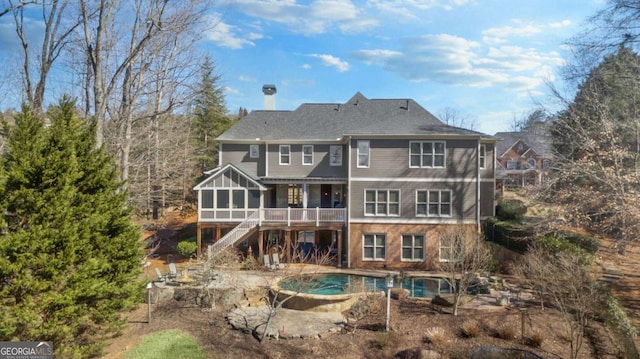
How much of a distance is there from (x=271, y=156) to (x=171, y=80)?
805cm

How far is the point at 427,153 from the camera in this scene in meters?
20.3

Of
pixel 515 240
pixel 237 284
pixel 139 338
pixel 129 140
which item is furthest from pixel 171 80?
pixel 515 240

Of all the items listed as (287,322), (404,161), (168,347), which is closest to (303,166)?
(404,161)

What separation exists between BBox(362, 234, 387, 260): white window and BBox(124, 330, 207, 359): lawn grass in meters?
11.8

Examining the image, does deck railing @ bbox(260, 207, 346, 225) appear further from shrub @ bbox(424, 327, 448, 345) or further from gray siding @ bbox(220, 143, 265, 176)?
shrub @ bbox(424, 327, 448, 345)

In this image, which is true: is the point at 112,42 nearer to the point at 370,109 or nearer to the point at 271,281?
the point at 271,281

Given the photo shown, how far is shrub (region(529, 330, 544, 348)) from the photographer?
9.94 m

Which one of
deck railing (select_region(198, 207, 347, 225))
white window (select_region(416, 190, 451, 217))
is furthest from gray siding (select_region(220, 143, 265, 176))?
white window (select_region(416, 190, 451, 217))

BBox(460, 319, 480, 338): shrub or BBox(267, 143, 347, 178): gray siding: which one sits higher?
BBox(267, 143, 347, 178): gray siding

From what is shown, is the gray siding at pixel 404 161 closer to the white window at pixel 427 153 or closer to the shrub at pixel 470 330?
the white window at pixel 427 153

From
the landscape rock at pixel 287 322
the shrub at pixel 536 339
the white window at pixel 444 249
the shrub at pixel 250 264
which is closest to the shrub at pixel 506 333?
the shrub at pixel 536 339

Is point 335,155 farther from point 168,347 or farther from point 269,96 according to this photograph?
point 168,347

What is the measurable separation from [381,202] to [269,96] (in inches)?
551

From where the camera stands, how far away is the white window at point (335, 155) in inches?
927
